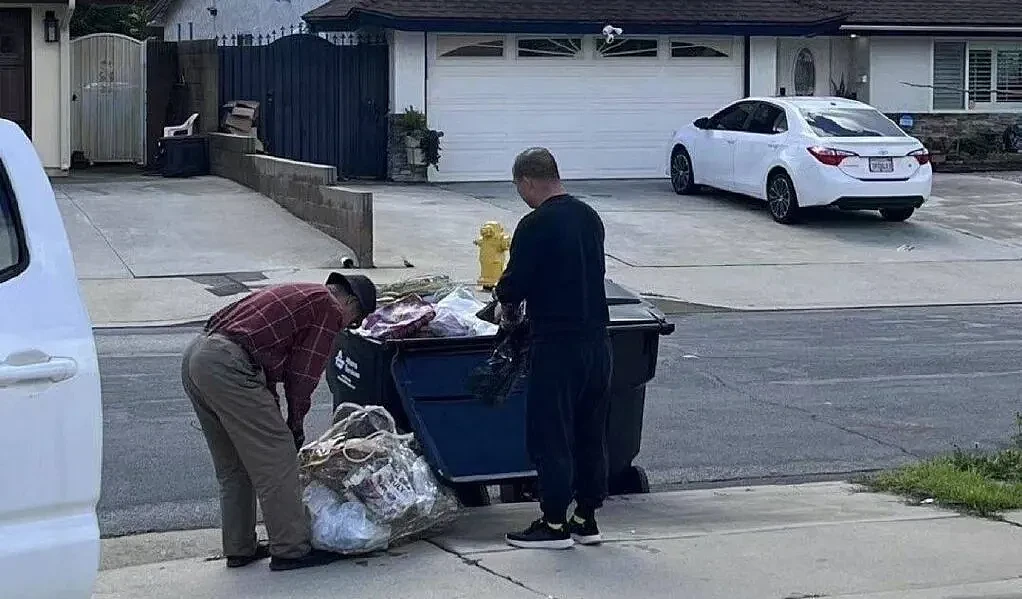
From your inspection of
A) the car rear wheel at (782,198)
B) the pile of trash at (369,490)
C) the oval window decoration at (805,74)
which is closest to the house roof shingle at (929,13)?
the oval window decoration at (805,74)

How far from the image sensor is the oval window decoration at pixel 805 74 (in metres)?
26.9

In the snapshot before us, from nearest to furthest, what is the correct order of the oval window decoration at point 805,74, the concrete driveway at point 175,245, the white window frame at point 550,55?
the concrete driveway at point 175,245
the white window frame at point 550,55
the oval window decoration at point 805,74

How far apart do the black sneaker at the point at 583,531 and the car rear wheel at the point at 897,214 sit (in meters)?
14.7

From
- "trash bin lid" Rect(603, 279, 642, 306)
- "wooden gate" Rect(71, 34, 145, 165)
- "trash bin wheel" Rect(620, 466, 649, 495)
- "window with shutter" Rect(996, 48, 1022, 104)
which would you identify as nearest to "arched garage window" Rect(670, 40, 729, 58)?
"window with shutter" Rect(996, 48, 1022, 104)

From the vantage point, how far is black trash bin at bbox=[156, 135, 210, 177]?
2256cm

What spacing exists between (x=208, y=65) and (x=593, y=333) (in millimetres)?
17593

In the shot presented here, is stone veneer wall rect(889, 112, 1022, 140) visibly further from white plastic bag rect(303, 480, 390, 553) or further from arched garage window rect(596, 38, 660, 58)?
white plastic bag rect(303, 480, 390, 553)

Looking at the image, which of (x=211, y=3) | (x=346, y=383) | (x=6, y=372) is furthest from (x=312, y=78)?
(x=6, y=372)

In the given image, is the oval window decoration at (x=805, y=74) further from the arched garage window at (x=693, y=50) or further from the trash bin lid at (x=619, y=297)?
the trash bin lid at (x=619, y=297)

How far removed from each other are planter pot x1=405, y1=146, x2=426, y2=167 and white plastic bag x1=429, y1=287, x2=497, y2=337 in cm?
1587

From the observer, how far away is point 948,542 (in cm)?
704

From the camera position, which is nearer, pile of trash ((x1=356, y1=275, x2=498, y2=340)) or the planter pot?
pile of trash ((x1=356, y1=275, x2=498, y2=340))

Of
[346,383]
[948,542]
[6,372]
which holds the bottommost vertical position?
[948,542]

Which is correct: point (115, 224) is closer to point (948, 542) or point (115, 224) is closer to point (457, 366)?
point (457, 366)
